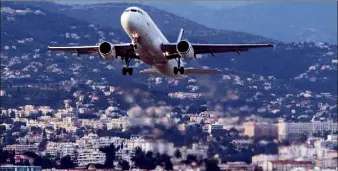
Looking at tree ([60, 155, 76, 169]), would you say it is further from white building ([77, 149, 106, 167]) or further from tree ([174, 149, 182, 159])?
tree ([174, 149, 182, 159])

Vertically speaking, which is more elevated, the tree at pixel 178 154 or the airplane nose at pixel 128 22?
the airplane nose at pixel 128 22

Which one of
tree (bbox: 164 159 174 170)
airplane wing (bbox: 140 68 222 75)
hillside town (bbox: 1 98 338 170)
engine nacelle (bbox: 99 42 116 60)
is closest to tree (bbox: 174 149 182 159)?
hillside town (bbox: 1 98 338 170)

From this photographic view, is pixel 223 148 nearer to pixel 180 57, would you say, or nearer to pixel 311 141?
pixel 311 141

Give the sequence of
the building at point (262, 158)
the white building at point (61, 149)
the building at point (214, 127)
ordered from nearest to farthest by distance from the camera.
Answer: the building at point (262, 158) < the building at point (214, 127) < the white building at point (61, 149)

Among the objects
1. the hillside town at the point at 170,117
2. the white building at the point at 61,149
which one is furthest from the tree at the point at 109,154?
the white building at the point at 61,149

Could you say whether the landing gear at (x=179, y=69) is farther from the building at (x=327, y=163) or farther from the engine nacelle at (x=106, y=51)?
the building at (x=327, y=163)

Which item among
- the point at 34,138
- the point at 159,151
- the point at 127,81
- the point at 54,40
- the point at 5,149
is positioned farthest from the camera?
the point at 54,40

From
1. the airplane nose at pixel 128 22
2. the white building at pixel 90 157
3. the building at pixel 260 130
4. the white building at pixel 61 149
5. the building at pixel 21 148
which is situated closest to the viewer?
the airplane nose at pixel 128 22

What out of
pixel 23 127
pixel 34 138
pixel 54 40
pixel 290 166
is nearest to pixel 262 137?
pixel 290 166
